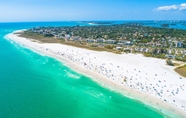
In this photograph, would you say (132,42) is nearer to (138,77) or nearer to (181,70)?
(181,70)

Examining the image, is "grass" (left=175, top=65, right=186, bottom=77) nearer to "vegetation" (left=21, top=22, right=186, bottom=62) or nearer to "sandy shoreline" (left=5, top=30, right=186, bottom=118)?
"sandy shoreline" (left=5, top=30, right=186, bottom=118)

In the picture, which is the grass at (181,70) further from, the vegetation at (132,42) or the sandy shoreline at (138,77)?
the vegetation at (132,42)

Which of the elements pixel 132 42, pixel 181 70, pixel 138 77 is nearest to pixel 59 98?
pixel 138 77

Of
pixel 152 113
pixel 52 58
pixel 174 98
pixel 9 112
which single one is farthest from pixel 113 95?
pixel 52 58

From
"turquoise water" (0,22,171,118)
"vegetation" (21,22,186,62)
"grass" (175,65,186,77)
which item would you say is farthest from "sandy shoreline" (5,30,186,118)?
"vegetation" (21,22,186,62)

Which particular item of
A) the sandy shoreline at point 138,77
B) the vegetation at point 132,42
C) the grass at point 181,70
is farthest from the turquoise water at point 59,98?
the vegetation at point 132,42

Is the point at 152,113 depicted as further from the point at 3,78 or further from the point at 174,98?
the point at 3,78
